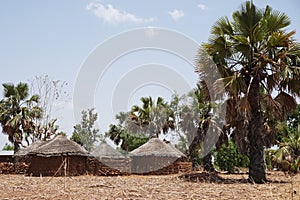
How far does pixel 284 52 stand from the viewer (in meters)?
15.1

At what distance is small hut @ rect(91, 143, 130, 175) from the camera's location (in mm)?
24344

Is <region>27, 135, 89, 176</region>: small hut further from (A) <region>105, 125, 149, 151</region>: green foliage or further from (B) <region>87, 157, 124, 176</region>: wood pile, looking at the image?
(A) <region>105, 125, 149, 151</region>: green foliage

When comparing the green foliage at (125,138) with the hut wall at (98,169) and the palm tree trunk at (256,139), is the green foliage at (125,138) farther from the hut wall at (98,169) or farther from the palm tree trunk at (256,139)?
the palm tree trunk at (256,139)

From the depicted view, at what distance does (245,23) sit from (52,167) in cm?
1351

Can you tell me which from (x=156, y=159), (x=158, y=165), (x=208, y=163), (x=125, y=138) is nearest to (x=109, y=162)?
(x=156, y=159)

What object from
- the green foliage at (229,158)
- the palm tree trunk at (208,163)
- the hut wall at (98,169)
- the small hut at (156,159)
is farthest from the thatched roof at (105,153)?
the green foliage at (229,158)

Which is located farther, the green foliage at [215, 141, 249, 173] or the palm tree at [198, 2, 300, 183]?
the green foliage at [215, 141, 249, 173]

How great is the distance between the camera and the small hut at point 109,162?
24344 mm

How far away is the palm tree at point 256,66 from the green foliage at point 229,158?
14451mm

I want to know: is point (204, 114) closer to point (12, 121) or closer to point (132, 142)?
point (132, 142)

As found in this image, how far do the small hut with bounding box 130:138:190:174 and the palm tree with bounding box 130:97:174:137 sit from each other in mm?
5954

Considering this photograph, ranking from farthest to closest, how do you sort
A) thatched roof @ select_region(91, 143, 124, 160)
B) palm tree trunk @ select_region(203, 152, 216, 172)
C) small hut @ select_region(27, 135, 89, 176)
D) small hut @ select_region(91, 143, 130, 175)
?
1. palm tree trunk @ select_region(203, 152, 216, 172)
2. thatched roof @ select_region(91, 143, 124, 160)
3. small hut @ select_region(91, 143, 130, 175)
4. small hut @ select_region(27, 135, 89, 176)

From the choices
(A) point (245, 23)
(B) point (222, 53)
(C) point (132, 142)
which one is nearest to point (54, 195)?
(B) point (222, 53)

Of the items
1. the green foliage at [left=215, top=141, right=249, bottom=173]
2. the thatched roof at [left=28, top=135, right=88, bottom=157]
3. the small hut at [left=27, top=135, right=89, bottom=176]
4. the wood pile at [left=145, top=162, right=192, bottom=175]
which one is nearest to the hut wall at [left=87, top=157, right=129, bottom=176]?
the small hut at [left=27, top=135, right=89, bottom=176]
